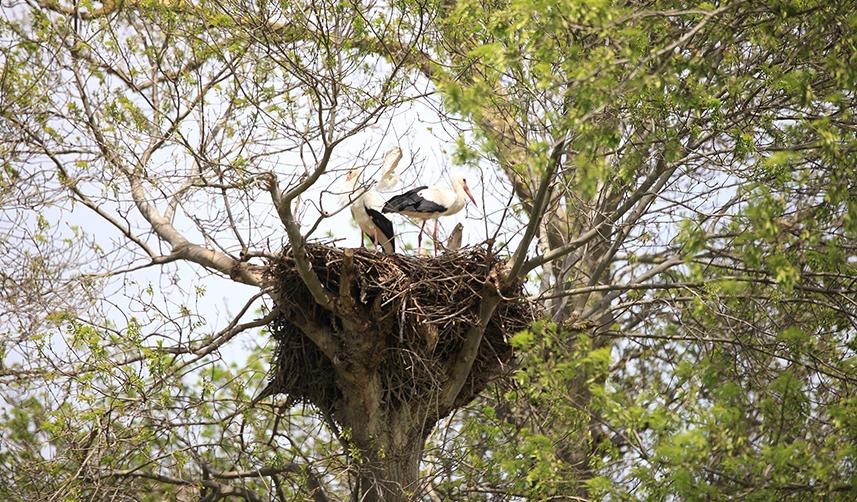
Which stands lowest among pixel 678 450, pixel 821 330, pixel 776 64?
pixel 678 450

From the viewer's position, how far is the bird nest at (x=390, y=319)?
873 cm

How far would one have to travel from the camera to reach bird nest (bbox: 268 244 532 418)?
28.7 ft

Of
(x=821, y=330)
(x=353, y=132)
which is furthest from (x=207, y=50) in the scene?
(x=821, y=330)

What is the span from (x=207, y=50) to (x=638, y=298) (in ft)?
14.9

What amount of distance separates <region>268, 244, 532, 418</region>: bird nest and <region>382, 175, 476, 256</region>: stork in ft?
5.26

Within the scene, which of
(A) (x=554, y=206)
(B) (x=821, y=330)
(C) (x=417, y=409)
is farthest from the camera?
(A) (x=554, y=206)

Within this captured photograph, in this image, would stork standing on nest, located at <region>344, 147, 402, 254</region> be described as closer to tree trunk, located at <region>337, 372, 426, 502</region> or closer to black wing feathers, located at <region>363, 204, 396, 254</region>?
black wing feathers, located at <region>363, 204, 396, 254</region>

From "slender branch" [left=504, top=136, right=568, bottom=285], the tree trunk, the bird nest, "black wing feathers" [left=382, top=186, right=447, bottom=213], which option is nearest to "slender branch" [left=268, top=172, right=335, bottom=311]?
the bird nest

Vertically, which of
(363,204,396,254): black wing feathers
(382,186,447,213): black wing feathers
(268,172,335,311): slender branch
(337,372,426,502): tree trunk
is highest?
(382,186,447,213): black wing feathers

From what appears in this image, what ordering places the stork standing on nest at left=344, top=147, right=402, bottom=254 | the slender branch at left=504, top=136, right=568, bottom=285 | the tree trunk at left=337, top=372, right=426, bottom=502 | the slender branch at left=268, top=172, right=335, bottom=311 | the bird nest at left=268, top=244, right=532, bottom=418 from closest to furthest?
the slender branch at left=504, top=136, right=568, bottom=285, the slender branch at left=268, top=172, right=335, bottom=311, the bird nest at left=268, top=244, right=532, bottom=418, the tree trunk at left=337, top=372, right=426, bottom=502, the stork standing on nest at left=344, top=147, right=402, bottom=254

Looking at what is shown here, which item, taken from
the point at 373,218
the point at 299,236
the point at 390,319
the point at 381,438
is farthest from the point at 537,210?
the point at 373,218

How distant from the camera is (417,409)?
946 cm

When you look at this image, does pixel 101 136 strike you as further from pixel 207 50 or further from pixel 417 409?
pixel 417 409

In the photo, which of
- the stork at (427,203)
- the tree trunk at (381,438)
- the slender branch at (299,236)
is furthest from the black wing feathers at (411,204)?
the slender branch at (299,236)
